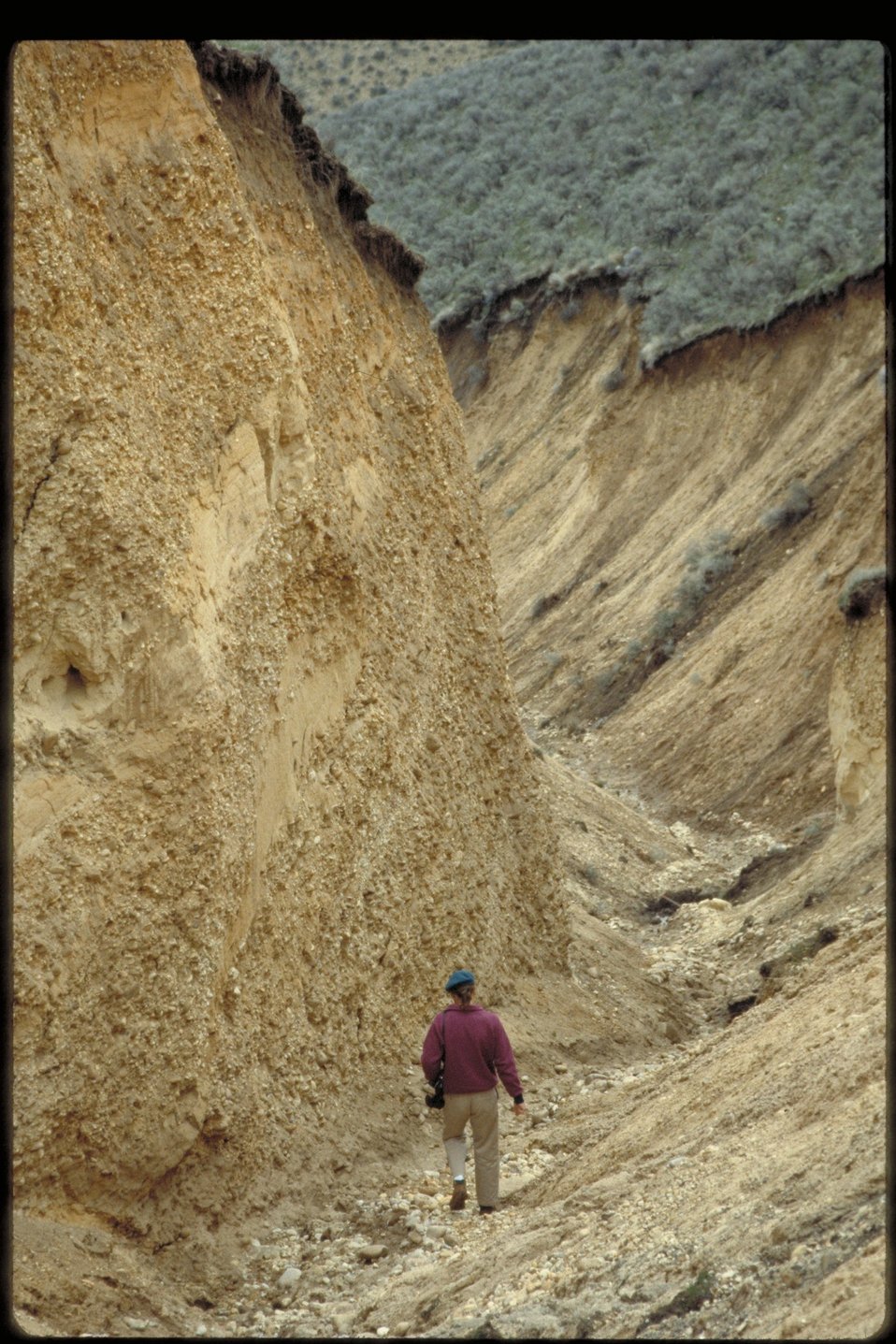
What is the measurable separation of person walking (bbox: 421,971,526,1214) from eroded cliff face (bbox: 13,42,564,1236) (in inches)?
40.1

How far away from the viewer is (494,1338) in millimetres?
5379

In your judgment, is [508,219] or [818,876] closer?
[818,876]

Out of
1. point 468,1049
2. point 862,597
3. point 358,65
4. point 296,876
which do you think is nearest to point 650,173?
point 862,597

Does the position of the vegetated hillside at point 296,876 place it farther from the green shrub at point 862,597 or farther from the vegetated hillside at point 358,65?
the vegetated hillside at point 358,65

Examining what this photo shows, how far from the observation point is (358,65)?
2245 inches

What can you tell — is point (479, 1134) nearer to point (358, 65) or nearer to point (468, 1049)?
point (468, 1049)

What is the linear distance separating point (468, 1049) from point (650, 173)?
106ft

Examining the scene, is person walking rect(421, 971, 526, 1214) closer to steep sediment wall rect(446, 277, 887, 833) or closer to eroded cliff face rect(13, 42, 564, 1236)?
eroded cliff face rect(13, 42, 564, 1236)

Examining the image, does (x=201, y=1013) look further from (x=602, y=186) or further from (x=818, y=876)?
(x=602, y=186)

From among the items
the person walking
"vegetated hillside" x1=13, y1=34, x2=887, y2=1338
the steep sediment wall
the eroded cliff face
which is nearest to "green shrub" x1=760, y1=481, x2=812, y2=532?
the steep sediment wall

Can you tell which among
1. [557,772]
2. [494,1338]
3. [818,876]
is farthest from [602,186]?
[494,1338]

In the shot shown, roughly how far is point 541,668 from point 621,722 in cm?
347

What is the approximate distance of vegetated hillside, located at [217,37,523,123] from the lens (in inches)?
2141

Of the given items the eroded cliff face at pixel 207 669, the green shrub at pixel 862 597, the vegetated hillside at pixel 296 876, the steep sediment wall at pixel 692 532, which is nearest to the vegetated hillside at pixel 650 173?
the steep sediment wall at pixel 692 532
